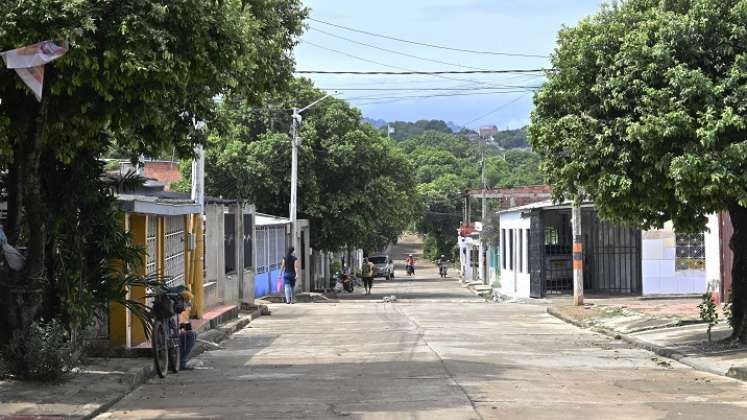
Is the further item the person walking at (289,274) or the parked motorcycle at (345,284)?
the parked motorcycle at (345,284)

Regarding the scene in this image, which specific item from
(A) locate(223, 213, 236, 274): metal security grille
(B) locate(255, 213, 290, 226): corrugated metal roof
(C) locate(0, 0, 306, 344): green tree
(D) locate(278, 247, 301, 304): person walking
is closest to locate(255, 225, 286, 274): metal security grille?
(B) locate(255, 213, 290, 226): corrugated metal roof

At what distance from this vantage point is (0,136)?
1166 centimetres

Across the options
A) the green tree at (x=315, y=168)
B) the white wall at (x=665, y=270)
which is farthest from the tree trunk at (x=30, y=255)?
the green tree at (x=315, y=168)

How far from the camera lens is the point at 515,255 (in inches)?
1645

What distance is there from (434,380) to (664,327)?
950cm

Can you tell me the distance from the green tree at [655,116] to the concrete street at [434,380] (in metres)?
2.55

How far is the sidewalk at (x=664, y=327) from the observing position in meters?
16.0

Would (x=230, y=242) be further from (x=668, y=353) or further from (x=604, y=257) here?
(x=668, y=353)

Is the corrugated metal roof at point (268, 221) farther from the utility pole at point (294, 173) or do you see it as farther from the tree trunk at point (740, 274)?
the tree trunk at point (740, 274)

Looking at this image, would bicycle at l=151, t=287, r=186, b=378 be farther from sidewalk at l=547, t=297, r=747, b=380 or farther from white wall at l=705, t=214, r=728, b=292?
white wall at l=705, t=214, r=728, b=292

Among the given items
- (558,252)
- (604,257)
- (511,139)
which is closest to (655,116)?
(604,257)

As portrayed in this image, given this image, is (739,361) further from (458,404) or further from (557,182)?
(458,404)

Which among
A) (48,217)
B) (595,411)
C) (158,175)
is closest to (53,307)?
(48,217)

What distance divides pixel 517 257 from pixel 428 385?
2855 cm
